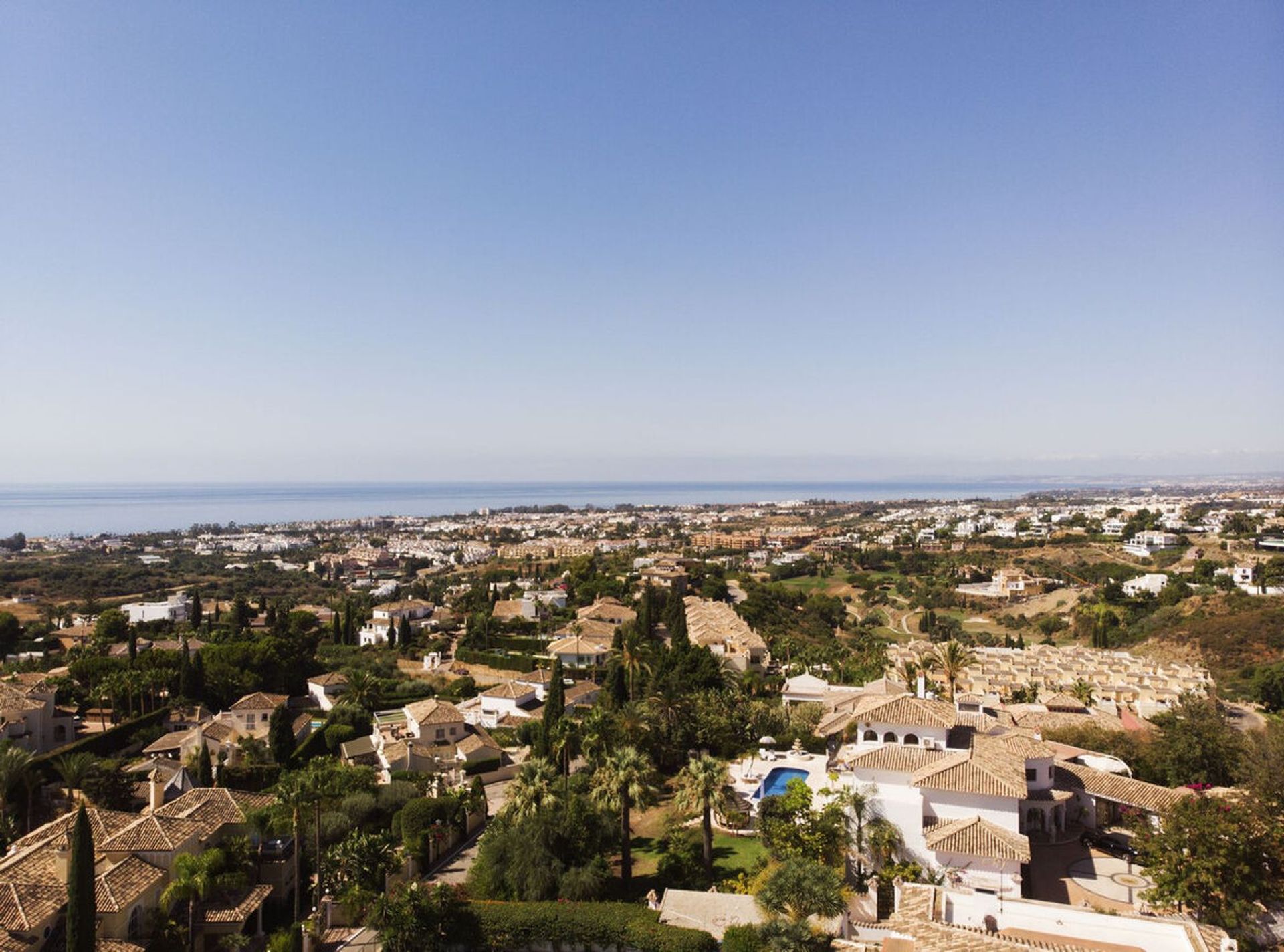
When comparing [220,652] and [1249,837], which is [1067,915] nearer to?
[1249,837]

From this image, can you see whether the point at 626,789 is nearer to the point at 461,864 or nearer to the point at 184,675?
the point at 461,864

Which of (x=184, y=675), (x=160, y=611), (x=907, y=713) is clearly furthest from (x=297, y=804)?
(x=160, y=611)

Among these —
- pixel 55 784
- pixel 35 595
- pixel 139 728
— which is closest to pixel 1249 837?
pixel 55 784

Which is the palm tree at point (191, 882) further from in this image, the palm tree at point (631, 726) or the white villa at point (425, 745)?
the palm tree at point (631, 726)

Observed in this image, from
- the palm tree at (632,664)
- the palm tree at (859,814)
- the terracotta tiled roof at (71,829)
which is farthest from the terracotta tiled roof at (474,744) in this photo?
the palm tree at (859,814)

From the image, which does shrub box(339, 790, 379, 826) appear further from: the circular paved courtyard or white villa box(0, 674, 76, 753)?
the circular paved courtyard

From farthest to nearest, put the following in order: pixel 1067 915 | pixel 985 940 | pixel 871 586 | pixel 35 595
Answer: pixel 871 586
pixel 35 595
pixel 1067 915
pixel 985 940

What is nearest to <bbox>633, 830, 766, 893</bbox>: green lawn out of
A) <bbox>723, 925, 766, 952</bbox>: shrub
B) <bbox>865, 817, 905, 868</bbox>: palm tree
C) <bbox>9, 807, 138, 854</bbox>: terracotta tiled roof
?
<bbox>865, 817, 905, 868</bbox>: palm tree
